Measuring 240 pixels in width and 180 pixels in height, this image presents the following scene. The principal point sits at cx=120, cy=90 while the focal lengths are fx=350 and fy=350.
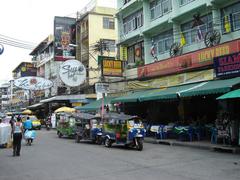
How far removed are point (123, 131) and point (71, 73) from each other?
31.5 ft

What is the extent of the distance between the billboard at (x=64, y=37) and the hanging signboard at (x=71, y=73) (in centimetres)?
1464

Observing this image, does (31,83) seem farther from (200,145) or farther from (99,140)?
(200,145)

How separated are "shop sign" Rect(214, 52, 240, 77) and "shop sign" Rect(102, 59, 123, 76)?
10549 mm

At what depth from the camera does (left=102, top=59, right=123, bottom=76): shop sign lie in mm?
26609

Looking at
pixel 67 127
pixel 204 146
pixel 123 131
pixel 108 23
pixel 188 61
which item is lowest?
pixel 204 146

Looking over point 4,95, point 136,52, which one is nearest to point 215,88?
point 136,52

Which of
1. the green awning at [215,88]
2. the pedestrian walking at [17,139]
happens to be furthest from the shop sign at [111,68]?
the pedestrian walking at [17,139]

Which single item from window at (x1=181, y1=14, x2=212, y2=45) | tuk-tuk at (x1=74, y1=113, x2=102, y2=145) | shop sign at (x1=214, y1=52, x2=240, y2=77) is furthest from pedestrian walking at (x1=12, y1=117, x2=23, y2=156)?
window at (x1=181, y1=14, x2=212, y2=45)

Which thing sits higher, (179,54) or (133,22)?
(133,22)

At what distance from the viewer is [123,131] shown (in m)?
17.9

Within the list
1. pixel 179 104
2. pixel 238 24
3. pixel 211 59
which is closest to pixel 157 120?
pixel 179 104

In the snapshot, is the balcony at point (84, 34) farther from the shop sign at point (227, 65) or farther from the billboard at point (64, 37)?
the shop sign at point (227, 65)

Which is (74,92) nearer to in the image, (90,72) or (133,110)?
(90,72)

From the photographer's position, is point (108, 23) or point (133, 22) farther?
point (108, 23)
